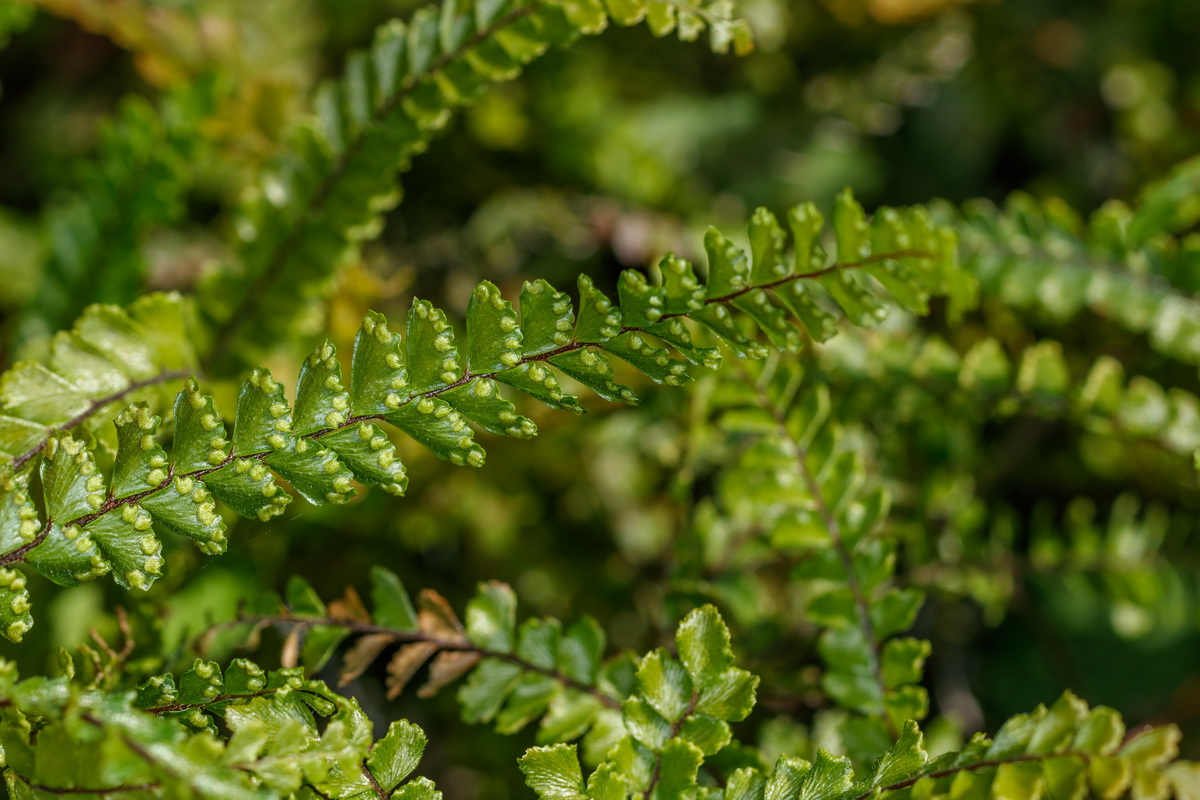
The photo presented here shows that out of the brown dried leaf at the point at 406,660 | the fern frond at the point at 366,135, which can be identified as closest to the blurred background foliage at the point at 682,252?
the fern frond at the point at 366,135

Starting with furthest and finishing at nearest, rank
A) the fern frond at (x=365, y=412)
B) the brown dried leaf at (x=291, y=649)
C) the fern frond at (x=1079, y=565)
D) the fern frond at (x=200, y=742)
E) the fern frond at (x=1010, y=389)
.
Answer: the fern frond at (x=1079, y=565), the fern frond at (x=1010, y=389), the brown dried leaf at (x=291, y=649), the fern frond at (x=365, y=412), the fern frond at (x=200, y=742)

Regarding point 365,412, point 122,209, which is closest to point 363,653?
point 365,412

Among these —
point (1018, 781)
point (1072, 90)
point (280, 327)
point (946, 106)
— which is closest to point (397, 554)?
point (280, 327)

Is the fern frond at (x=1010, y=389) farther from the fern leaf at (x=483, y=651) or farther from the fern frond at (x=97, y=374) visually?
the fern frond at (x=97, y=374)

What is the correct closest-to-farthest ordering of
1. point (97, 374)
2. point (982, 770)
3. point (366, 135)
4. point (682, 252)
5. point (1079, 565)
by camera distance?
point (982, 770) < point (97, 374) < point (366, 135) < point (1079, 565) < point (682, 252)

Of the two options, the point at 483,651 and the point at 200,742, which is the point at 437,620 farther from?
the point at 200,742

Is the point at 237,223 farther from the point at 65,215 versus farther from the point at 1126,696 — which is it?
the point at 1126,696
